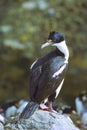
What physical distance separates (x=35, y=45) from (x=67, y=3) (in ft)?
2.90

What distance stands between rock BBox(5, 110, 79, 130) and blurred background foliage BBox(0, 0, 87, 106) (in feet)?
13.3

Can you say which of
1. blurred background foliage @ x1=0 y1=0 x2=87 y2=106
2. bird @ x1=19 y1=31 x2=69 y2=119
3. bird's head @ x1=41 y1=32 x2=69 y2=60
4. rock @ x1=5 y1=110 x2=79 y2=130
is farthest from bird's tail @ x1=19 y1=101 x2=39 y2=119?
blurred background foliage @ x1=0 y1=0 x2=87 y2=106

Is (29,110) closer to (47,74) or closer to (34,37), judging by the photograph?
(47,74)

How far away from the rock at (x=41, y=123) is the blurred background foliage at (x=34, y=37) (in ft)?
13.3

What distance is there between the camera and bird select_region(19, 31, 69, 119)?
165 inches

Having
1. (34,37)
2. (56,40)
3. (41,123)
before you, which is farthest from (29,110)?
(34,37)

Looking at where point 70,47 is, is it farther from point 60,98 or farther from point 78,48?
point 60,98

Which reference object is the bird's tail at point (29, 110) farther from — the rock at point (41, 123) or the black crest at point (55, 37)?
the black crest at point (55, 37)

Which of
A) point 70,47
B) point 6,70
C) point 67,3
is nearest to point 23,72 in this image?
point 6,70

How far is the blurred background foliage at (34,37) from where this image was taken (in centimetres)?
862

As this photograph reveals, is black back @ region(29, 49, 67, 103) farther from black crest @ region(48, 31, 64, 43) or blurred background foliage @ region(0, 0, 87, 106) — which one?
blurred background foliage @ region(0, 0, 87, 106)

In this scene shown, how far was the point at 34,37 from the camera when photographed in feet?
29.6

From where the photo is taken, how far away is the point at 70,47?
30.7 feet

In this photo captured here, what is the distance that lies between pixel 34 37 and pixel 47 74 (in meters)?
4.82
